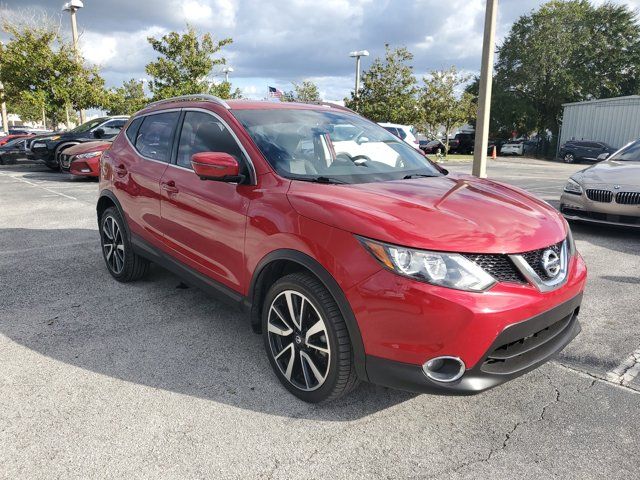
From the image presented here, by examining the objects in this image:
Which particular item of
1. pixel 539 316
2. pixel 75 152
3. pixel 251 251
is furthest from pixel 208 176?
pixel 75 152

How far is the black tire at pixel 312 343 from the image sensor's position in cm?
249

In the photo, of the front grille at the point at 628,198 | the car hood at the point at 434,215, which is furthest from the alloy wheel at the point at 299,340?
the front grille at the point at 628,198

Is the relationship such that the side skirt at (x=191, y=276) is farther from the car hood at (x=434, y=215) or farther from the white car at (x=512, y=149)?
the white car at (x=512, y=149)

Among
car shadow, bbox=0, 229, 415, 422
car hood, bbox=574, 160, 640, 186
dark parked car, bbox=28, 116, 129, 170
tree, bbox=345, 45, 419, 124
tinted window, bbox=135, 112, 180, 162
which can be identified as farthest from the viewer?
tree, bbox=345, 45, 419, 124

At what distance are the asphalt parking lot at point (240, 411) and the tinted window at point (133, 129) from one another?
1535 mm

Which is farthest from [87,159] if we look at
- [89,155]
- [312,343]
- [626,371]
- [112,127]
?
[626,371]

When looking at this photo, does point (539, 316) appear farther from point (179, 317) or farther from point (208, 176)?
point (179, 317)

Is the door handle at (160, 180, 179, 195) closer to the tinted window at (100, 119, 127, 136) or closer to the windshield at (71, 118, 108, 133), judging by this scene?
the tinted window at (100, 119, 127, 136)

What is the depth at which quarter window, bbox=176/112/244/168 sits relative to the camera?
335cm

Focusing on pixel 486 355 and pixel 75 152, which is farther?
pixel 75 152

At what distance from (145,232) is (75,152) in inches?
411

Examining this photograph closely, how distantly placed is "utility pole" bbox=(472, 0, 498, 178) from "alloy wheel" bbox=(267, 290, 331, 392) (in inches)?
325

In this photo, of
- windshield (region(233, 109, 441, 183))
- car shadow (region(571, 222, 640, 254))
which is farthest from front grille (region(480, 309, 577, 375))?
car shadow (region(571, 222, 640, 254))

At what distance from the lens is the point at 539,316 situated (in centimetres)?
238
